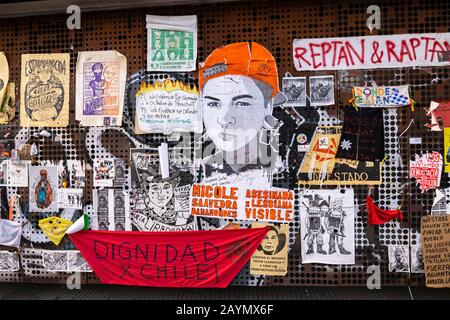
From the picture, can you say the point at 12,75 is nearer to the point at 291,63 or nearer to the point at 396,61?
the point at 291,63

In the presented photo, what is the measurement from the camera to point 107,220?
5129mm

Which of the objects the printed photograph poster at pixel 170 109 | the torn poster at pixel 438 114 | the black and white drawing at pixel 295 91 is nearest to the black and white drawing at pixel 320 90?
the black and white drawing at pixel 295 91

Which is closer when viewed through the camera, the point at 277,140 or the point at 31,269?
the point at 277,140

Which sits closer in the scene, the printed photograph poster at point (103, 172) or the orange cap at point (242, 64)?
the orange cap at point (242, 64)

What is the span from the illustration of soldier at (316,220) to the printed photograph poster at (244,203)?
0.25 metres

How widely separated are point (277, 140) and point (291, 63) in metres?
1.04

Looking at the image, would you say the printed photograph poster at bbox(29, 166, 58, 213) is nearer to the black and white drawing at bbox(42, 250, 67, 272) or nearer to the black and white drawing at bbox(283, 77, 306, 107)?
the black and white drawing at bbox(42, 250, 67, 272)

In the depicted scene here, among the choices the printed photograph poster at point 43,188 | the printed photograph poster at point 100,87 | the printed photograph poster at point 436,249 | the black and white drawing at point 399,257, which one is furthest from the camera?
the printed photograph poster at point 43,188

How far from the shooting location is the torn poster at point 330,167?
15.7 ft

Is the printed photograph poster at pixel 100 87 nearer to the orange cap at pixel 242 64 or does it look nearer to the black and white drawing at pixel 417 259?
the orange cap at pixel 242 64

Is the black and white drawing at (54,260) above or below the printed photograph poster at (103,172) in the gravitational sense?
below

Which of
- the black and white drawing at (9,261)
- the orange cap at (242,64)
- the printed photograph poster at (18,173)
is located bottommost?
the black and white drawing at (9,261)

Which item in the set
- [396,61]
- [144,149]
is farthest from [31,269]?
[396,61]

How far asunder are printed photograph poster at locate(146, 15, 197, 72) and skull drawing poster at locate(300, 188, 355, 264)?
2.42 meters
